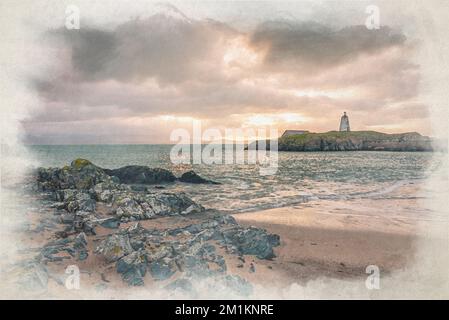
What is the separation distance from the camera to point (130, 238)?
6699 millimetres

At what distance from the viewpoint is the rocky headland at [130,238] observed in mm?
5863

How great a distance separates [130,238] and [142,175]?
4850 millimetres

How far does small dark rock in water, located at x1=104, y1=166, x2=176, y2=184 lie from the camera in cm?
1103

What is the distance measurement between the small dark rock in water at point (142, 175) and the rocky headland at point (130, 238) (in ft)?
5.72

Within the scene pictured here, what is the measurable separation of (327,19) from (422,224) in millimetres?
6092

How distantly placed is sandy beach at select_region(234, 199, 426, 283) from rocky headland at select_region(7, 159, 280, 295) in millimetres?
566

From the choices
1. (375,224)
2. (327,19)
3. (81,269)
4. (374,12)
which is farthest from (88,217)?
(374,12)

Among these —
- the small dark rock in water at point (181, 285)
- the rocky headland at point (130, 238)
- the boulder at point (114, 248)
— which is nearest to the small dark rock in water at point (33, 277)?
the rocky headland at point (130, 238)

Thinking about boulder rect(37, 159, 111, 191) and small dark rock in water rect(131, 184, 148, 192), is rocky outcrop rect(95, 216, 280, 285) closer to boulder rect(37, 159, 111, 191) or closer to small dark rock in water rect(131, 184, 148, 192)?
small dark rock in water rect(131, 184, 148, 192)

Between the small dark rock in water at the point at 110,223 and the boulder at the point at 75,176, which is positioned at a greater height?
the boulder at the point at 75,176

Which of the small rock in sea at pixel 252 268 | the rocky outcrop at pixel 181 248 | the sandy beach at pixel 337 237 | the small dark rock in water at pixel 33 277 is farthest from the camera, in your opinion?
the sandy beach at pixel 337 237

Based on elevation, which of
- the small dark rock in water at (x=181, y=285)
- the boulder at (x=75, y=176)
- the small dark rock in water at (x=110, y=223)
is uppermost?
the boulder at (x=75, y=176)

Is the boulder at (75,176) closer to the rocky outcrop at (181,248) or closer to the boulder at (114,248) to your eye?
the rocky outcrop at (181,248)
